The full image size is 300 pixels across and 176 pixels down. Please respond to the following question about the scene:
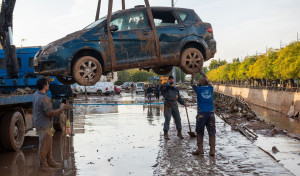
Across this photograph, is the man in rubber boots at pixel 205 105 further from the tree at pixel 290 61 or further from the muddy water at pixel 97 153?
the tree at pixel 290 61

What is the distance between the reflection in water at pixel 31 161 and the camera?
792 centimetres

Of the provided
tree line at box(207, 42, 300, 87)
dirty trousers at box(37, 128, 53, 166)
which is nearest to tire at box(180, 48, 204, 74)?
dirty trousers at box(37, 128, 53, 166)

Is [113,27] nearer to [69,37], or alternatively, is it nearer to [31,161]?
[69,37]

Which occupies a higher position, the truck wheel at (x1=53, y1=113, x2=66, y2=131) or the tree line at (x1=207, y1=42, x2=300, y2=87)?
the tree line at (x1=207, y1=42, x2=300, y2=87)

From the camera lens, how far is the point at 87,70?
5875 mm

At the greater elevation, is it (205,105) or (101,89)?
(205,105)

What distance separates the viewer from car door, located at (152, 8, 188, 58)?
6281 millimetres

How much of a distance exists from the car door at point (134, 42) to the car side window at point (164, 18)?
264 mm

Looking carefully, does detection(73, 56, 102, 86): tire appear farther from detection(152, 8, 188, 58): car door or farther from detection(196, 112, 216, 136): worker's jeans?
detection(196, 112, 216, 136): worker's jeans

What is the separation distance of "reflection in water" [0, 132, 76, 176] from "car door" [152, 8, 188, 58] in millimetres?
3169

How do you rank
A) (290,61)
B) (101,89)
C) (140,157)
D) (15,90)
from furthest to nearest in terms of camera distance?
(290,61) → (101,89) → (15,90) → (140,157)

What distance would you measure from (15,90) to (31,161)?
337cm

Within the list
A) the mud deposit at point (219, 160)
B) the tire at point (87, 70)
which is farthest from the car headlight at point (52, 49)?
the mud deposit at point (219, 160)

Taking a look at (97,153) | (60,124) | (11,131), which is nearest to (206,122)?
(97,153)
